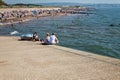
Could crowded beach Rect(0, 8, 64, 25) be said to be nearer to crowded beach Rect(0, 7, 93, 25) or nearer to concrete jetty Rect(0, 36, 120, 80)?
crowded beach Rect(0, 7, 93, 25)

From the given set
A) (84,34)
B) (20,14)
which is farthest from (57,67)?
(20,14)

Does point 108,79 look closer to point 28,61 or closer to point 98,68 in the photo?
point 98,68

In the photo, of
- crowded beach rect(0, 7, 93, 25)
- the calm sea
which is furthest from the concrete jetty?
crowded beach rect(0, 7, 93, 25)

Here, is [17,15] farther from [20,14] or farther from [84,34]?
[84,34]

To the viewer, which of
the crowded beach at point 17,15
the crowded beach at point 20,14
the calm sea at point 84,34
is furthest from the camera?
the crowded beach at point 20,14

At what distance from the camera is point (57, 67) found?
15.8 m

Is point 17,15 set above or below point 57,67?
below

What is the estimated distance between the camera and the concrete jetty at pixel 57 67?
45.7ft

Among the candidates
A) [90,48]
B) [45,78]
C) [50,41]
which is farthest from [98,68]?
[90,48]

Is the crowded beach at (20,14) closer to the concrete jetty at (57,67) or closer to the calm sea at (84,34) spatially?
the calm sea at (84,34)

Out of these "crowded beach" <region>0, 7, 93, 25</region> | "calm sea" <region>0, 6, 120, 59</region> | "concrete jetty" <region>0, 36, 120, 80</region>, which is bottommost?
"crowded beach" <region>0, 7, 93, 25</region>

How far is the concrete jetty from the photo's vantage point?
13.9m

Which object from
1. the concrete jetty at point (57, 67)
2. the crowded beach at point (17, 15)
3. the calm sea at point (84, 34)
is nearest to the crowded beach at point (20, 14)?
the crowded beach at point (17, 15)

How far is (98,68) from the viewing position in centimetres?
1532
